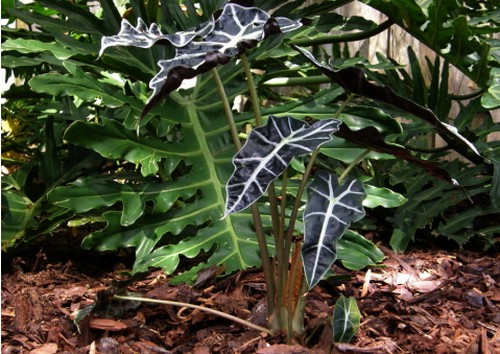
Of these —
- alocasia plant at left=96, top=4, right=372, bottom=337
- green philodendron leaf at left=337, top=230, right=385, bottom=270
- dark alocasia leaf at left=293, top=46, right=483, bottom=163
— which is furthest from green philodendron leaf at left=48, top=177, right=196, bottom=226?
dark alocasia leaf at left=293, top=46, right=483, bottom=163

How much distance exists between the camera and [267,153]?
110 cm

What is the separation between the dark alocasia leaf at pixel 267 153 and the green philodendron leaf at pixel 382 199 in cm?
61

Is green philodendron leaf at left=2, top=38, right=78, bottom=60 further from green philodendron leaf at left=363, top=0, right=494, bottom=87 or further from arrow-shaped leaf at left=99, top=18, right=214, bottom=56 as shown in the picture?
green philodendron leaf at left=363, top=0, right=494, bottom=87

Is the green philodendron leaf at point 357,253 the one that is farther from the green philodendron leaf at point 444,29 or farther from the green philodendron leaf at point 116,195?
the green philodendron leaf at point 444,29

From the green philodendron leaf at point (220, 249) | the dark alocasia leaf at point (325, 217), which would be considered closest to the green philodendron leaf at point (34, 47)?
the green philodendron leaf at point (220, 249)

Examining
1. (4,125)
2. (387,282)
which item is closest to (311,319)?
(387,282)

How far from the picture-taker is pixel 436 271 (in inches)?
74.6

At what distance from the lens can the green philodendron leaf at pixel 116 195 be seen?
1.66m

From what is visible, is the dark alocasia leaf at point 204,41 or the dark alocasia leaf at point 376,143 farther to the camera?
the dark alocasia leaf at point 376,143

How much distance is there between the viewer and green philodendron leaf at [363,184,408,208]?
5.68ft

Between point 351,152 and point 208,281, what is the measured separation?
1.75ft

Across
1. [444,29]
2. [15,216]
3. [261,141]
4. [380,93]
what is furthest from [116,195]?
[444,29]

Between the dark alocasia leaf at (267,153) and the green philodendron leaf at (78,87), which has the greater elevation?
the green philodendron leaf at (78,87)

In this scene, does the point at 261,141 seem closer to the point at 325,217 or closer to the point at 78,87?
the point at 325,217
